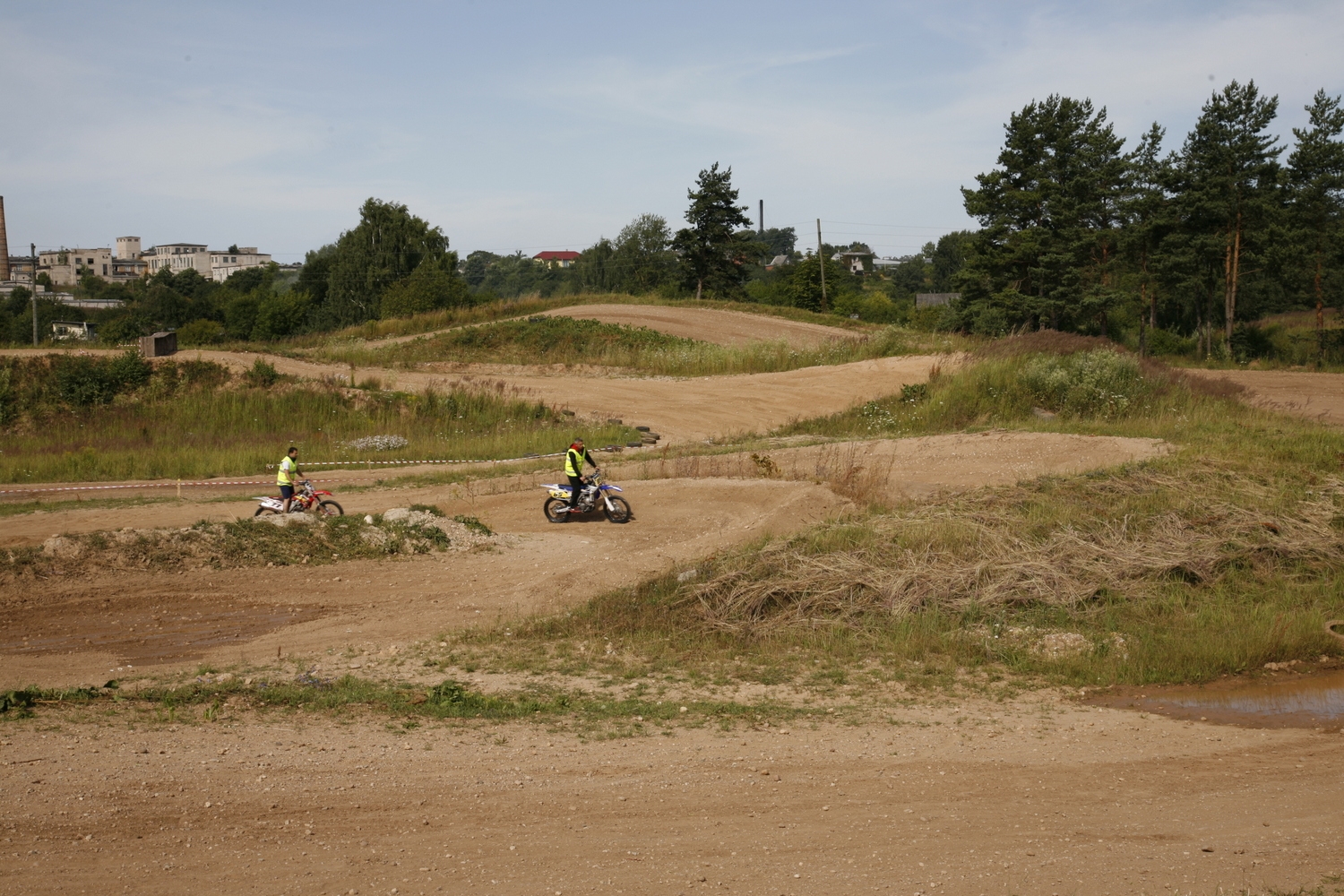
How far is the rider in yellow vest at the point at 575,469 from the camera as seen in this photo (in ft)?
55.7

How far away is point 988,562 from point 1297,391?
27860 mm

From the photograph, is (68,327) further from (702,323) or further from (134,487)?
(134,487)

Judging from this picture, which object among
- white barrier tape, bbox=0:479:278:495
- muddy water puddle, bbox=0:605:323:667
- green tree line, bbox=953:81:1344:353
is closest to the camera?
muddy water puddle, bbox=0:605:323:667

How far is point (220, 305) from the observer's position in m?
88.7

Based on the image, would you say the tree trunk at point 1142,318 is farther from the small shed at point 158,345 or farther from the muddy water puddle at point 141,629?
the muddy water puddle at point 141,629

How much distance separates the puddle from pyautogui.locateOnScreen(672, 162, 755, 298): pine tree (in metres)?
54.9

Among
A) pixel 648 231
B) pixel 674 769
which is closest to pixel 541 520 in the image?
pixel 674 769

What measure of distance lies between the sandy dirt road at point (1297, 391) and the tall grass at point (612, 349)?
32.7 ft

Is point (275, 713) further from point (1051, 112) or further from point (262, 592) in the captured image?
point (1051, 112)

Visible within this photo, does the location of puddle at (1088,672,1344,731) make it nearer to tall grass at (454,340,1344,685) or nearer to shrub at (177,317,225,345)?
A: tall grass at (454,340,1344,685)

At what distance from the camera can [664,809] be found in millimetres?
7215

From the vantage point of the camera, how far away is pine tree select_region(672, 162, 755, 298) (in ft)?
213

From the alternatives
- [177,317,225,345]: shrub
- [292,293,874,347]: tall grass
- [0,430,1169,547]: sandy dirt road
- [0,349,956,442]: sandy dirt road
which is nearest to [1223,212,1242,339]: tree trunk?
[292,293,874,347]: tall grass

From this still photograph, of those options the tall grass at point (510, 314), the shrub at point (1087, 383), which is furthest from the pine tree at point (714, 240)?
the shrub at point (1087, 383)
